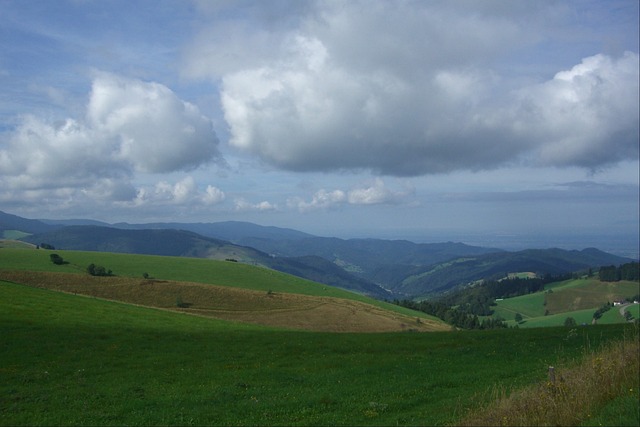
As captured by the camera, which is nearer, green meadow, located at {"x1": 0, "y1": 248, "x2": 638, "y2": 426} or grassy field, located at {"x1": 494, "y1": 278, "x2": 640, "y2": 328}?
green meadow, located at {"x1": 0, "y1": 248, "x2": 638, "y2": 426}

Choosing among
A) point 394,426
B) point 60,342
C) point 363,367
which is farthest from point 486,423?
point 60,342

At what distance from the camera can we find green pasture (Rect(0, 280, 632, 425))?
17.0 metres

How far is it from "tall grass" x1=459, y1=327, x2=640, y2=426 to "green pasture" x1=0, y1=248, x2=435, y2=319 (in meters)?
80.4

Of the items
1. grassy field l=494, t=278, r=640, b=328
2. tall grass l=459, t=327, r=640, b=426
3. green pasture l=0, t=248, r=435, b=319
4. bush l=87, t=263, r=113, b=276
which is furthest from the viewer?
grassy field l=494, t=278, r=640, b=328

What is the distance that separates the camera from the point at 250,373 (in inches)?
959

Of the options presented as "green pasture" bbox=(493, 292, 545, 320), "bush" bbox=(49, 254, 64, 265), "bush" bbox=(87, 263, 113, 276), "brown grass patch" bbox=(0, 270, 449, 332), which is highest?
"bush" bbox=(49, 254, 64, 265)

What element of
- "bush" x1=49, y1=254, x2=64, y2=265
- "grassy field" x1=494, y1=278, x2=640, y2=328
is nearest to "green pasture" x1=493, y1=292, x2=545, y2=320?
"grassy field" x1=494, y1=278, x2=640, y2=328

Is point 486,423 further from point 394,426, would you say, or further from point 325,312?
point 325,312

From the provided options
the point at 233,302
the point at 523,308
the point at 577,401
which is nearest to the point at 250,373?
the point at 577,401

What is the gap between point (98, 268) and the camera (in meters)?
88.9

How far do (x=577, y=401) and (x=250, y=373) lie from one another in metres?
16.2

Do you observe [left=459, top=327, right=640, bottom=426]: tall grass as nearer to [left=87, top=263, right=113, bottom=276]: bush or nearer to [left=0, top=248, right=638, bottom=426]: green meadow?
[left=0, top=248, right=638, bottom=426]: green meadow

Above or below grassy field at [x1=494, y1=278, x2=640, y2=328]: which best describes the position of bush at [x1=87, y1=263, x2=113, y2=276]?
above

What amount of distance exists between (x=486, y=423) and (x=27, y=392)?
19.0m
